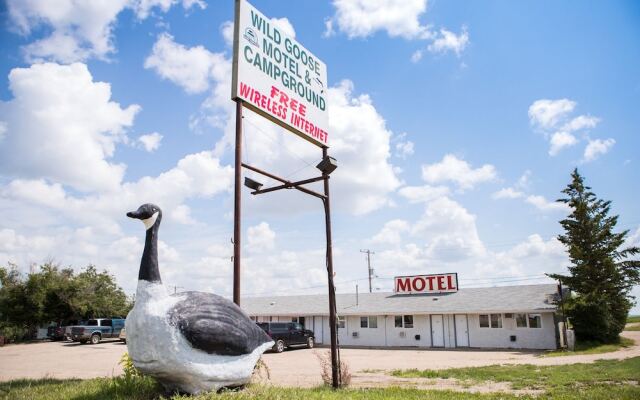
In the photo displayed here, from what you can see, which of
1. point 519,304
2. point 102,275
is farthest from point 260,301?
point 519,304

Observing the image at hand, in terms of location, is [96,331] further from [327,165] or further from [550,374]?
[550,374]

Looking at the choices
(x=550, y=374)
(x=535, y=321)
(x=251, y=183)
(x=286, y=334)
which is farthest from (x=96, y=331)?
(x=550, y=374)

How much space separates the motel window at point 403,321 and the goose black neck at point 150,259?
2474 centimetres

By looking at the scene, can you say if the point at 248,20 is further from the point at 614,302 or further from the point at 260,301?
the point at 260,301

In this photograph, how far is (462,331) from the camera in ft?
89.7

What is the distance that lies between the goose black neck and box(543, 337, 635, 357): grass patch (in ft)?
65.6

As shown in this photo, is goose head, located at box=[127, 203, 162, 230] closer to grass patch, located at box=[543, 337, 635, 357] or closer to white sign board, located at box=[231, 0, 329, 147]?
white sign board, located at box=[231, 0, 329, 147]

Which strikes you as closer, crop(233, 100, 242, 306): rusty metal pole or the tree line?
crop(233, 100, 242, 306): rusty metal pole

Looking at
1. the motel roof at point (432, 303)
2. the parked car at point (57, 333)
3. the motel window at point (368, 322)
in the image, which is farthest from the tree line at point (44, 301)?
the motel window at point (368, 322)

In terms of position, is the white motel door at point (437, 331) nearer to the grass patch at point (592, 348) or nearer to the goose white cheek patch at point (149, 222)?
the grass patch at point (592, 348)

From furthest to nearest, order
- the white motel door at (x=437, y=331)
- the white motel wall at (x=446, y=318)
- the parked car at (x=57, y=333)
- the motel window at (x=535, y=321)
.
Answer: the parked car at (x=57, y=333), the white motel door at (x=437, y=331), the white motel wall at (x=446, y=318), the motel window at (x=535, y=321)

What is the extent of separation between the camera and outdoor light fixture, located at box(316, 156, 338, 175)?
11055 mm

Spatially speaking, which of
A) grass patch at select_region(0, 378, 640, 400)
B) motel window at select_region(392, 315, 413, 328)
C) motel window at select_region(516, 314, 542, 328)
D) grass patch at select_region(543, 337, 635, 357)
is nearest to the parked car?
motel window at select_region(392, 315, 413, 328)

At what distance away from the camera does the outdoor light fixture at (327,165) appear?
11055mm
